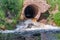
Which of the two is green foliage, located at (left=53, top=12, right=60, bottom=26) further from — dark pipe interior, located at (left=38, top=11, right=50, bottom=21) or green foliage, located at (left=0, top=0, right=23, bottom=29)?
green foliage, located at (left=0, top=0, right=23, bottom=29)

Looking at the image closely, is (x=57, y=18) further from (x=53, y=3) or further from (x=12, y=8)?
(x=12, y=8)

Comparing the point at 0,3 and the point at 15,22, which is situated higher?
the point at 0,3

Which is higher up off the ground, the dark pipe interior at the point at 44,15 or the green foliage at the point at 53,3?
the green foliage at the point at 53,3

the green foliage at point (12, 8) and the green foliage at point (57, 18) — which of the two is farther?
the green foliage at point (12, 8)

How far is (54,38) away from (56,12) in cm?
419

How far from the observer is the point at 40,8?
10547mm

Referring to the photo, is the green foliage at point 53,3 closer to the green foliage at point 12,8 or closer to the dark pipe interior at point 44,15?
the dark pipe interior at point 44,15

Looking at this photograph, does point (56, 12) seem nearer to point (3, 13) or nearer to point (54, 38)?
point (3, 13)

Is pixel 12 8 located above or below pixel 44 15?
above

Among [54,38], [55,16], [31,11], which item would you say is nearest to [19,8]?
[55,16]

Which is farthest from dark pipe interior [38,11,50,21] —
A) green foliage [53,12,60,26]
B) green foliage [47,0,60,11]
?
green foliage [53,12,60,26]

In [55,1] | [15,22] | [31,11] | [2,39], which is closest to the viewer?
[2,39]

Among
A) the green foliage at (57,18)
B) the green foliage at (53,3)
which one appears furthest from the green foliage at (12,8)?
the green foliage at (57,18)

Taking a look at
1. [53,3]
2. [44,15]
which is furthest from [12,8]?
[53,3]
